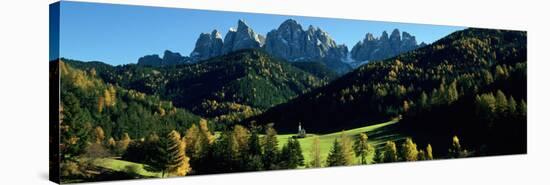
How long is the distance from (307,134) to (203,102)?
98.1 inches

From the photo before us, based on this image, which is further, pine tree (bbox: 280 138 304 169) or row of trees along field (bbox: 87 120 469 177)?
pine tree (bbox: 280 138 304 169)

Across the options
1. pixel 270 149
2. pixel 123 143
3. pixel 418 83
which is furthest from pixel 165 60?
pixel 418 83

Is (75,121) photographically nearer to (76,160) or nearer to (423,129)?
(76,160)

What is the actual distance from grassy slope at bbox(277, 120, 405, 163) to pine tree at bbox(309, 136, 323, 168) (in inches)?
2.6

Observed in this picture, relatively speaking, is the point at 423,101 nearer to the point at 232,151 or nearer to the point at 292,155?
the point at 292,155

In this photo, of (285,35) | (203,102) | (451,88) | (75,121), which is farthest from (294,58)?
(75,121)

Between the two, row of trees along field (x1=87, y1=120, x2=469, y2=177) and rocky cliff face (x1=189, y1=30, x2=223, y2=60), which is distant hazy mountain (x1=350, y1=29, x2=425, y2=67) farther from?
rocky cliff face (x1=189, y1=30, x2=223, y2=60)

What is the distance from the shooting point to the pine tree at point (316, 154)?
16438mm

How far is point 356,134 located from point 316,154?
1233 millimetres

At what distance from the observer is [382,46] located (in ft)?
57.0

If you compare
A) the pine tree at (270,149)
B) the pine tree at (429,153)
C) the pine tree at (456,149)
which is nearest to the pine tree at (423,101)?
the pine tree at (429,153)


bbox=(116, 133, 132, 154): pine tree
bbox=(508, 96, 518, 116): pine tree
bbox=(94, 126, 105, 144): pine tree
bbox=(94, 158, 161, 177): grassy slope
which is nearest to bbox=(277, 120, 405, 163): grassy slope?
bbox=(94, 158, 161, 177): grassy slope

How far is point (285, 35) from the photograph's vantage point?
16.2 meters

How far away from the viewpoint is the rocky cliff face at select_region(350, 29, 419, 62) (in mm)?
17219
